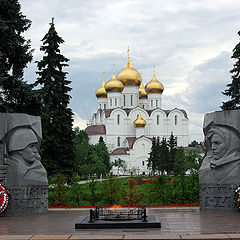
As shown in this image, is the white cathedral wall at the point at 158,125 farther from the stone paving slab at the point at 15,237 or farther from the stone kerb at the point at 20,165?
the stone paving slab at the point at 15,237

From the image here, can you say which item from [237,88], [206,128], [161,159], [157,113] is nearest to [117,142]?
[157,113]

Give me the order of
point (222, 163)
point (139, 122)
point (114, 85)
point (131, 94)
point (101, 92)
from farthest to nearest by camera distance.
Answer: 1. point (101, 92)
2. point (131, 94)
3. point (114, 85)
4. point (139, 122)
5. point (222, 163)

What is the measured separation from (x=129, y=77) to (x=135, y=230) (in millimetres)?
64831

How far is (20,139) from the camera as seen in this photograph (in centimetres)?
1247

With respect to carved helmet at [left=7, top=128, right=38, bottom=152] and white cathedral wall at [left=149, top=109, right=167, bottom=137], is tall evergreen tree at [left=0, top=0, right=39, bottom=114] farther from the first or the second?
white cathedral wall at [left=149, top=109, right=167, bottom=137]

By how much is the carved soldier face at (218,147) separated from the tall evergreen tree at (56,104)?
487 inches

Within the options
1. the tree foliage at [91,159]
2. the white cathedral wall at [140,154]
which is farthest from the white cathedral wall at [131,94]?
the tree foliage at [91,159]

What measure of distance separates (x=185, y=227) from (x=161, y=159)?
44.5 m

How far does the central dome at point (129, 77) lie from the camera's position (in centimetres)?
7306

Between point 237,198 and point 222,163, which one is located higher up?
point 222,163

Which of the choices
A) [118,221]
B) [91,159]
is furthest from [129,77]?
[118,221]

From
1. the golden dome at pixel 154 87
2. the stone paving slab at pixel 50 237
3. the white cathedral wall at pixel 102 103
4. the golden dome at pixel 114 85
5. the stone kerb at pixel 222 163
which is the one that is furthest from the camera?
the white cathedral wall at pixel 102 103

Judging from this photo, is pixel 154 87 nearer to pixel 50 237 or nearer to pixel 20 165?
pixel 20 165

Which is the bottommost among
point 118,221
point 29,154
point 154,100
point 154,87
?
point 118,221
